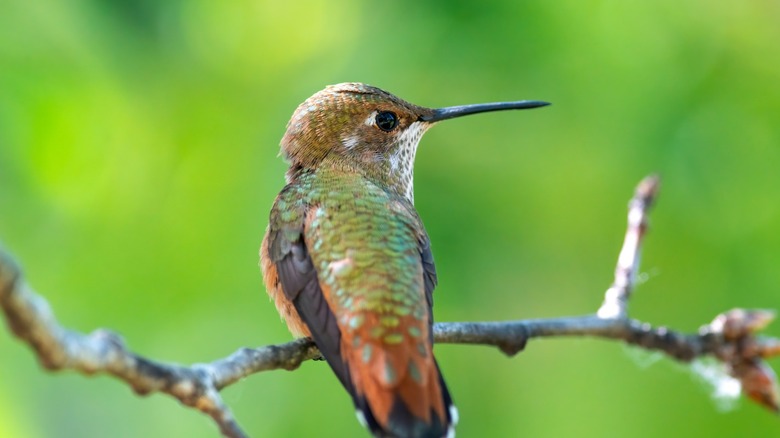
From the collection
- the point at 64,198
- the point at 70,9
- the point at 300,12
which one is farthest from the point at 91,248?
the point at 300,12

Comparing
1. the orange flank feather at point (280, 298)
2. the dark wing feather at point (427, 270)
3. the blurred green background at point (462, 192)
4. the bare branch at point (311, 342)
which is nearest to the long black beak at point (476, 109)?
the blurred green background at point (462, 192)

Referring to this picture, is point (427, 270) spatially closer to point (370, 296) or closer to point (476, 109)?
point (370, 296)

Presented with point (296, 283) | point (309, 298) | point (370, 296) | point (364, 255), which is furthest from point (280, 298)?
point (370, 296)


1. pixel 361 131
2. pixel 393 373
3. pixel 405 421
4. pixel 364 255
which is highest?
pixel 361 131

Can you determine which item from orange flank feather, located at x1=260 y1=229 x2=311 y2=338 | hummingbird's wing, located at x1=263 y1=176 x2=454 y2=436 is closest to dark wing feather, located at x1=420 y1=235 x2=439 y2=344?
hummingbird's wing, located at x1=263 y1=176 x2=454 y2=436

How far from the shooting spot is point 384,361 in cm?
303

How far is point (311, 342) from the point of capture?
11.0 ft

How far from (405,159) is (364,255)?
1.37 m

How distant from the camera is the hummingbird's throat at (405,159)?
4.63m

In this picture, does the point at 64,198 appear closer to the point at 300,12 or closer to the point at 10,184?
the point at 10,184

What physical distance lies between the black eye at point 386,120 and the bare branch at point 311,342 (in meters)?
1.31

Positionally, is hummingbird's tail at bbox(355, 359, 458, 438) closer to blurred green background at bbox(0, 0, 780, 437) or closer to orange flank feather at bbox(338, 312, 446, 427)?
orange flank feather at bbox(338, 312, 446, 427)

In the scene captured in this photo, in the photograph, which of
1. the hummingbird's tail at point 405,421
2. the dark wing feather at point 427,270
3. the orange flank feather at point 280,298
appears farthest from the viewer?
the orange flank feather at point 280,298

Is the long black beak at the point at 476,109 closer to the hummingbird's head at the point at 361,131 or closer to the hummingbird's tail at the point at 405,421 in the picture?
the hummingbird's head at the point at 361,131
